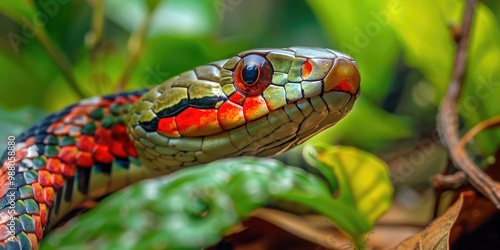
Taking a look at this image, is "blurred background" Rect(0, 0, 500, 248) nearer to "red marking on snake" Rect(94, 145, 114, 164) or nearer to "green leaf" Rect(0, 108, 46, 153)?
"green leaf" Rect(0, 108, 46, 153)

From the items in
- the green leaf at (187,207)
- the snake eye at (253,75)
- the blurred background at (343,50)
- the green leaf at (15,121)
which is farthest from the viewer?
the blurred background at (343,50)

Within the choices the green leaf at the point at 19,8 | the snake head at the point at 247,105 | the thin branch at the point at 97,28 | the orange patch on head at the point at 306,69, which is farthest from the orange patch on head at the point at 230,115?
the thin branch at the point at 97,28

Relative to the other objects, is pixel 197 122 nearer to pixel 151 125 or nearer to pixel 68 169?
pixel 151 125

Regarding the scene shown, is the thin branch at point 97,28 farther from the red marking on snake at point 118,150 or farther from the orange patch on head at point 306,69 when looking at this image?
the orange patch on head at point 306,69

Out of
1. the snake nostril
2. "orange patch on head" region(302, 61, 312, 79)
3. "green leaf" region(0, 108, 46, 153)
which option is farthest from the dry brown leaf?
"green leaf" region(0, 108, 46, 153)

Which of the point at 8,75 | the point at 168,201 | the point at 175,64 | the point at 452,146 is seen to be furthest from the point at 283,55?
the point at 8,75

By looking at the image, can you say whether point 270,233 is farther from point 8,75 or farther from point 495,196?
point 8,75
